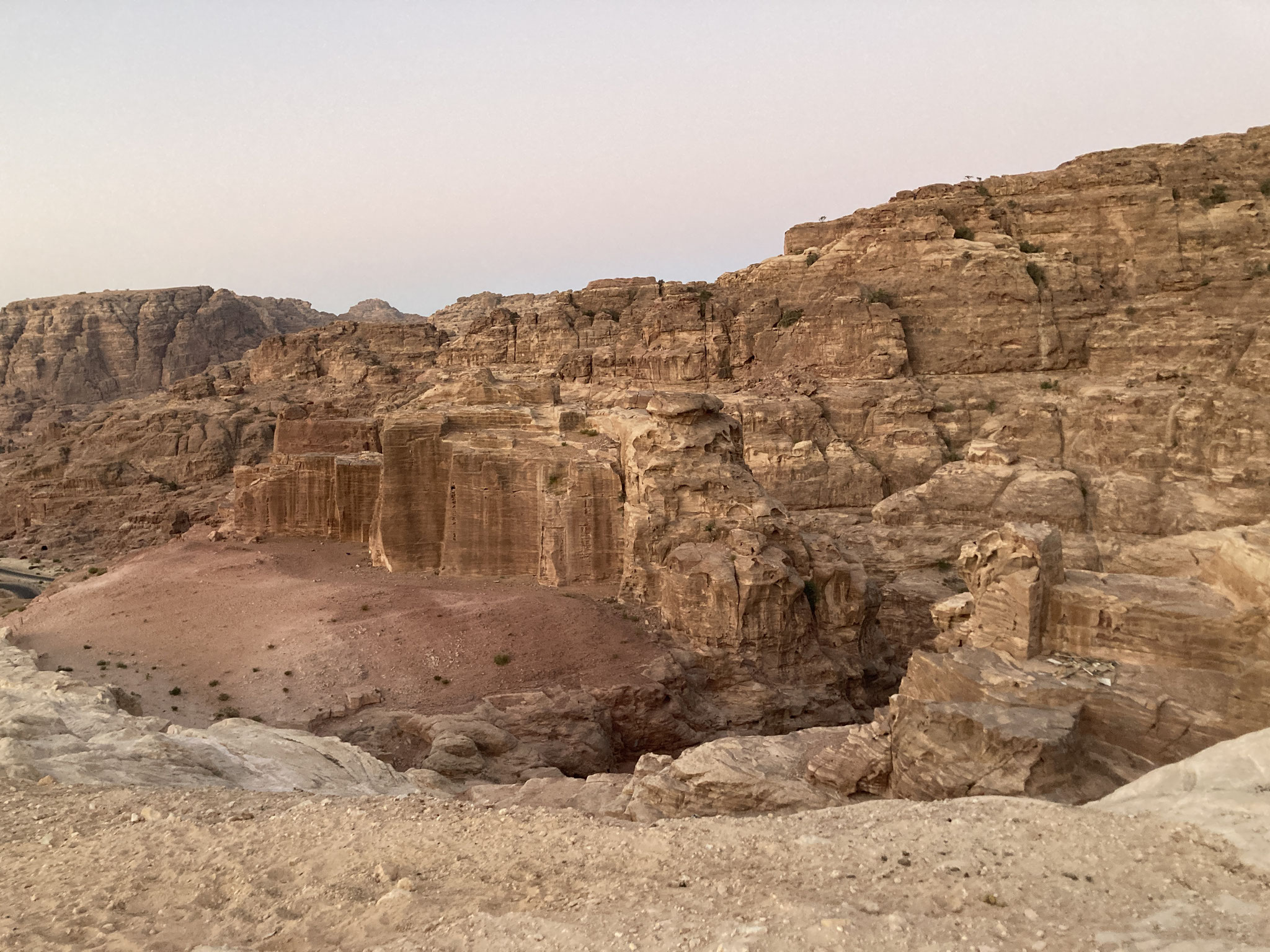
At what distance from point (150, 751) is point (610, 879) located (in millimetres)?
5843

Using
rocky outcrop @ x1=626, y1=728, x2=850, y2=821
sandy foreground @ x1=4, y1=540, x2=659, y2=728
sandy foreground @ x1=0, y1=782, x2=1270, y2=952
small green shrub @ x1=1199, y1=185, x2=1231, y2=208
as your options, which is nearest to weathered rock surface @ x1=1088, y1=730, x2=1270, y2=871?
sandy foreground @ x1=0, y1=782, x2=1270, y2=952

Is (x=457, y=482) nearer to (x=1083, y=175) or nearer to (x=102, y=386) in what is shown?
(x=1083, y=175)

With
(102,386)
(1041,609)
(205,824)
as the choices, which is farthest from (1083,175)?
(102,386)

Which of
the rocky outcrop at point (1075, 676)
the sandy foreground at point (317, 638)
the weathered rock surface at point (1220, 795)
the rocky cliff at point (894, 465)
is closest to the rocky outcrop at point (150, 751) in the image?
the sandy foreground at point (317, 638)

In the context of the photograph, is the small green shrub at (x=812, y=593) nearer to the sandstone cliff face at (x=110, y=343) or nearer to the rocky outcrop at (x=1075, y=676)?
the rocky outcrop at (x=1075, y=676)

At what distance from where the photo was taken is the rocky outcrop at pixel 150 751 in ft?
24.7

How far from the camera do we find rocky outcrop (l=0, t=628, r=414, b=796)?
753cm

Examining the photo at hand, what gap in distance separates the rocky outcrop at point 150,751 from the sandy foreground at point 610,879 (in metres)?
0.80

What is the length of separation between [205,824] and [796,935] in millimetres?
5059

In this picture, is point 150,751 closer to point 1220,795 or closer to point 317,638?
point 317,638

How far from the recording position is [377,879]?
18.1 ft

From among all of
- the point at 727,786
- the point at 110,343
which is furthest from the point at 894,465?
the point at 110,343

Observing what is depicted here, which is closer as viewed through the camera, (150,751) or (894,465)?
(150,751)

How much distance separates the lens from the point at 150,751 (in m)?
8.14
